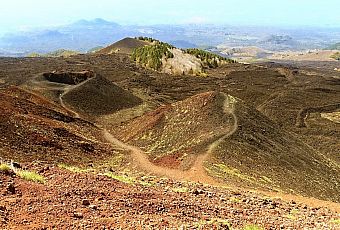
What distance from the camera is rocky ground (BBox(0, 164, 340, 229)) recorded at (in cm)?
1114

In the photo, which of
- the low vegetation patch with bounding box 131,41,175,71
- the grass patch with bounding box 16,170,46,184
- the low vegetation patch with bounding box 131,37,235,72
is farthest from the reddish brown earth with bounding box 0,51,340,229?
the low vegetation patch with bounding box 131,37,235,72

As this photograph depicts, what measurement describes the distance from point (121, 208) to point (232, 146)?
77.9ft

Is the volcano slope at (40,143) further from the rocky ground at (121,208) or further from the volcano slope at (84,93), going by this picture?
the volcano slope at (84,93)

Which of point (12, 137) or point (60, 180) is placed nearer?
point (60, 180)

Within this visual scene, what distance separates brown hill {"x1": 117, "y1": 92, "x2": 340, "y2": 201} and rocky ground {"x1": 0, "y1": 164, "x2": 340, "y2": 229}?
36.9ft

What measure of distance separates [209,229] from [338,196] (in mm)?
24959

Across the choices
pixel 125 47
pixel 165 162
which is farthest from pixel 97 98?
pixel 125 47

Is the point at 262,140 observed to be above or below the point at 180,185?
below

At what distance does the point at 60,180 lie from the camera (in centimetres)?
1612

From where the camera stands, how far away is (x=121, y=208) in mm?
12961

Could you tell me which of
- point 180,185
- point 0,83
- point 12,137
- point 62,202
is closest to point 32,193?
point 62,202

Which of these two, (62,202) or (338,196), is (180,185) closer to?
(62,202)

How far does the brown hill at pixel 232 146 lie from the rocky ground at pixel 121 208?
11241mm

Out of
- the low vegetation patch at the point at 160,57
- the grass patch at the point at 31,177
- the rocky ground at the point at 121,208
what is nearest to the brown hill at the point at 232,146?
the rocky ground at the point at 121,208
